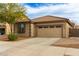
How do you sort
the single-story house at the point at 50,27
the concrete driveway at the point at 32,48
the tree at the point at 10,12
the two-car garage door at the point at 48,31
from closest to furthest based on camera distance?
the concrete driveway at the point at 32,48 < the tree at the point at 10,12 < the single-story house at the point at 50,27 < the two-car garage door at the point at 48,31

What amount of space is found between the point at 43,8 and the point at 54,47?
2.11m

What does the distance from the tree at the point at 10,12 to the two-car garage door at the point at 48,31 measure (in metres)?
1.65

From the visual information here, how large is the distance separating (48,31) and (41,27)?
1.89 ft

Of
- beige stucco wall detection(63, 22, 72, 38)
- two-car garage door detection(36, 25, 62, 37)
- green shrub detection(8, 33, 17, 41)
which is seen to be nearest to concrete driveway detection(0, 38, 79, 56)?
green shrub detection(8, 33, 17, 41)

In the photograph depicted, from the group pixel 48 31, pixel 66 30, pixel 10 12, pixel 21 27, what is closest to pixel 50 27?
pixel 48 31

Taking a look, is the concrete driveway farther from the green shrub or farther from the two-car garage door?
the two-car garage door

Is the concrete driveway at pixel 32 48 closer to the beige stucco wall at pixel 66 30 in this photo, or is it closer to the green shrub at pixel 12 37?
the green shrub at pixel 12 37

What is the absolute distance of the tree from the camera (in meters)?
10.3

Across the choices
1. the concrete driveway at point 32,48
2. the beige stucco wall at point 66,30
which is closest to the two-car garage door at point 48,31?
the beige stucco wall at point 66,30

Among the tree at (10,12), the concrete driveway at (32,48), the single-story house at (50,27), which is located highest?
the tree at (10,12)

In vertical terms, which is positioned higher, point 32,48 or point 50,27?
point 50,27

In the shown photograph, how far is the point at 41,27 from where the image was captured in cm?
1219

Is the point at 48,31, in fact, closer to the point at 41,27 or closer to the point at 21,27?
the point at 41,27

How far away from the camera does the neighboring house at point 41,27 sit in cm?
1076
